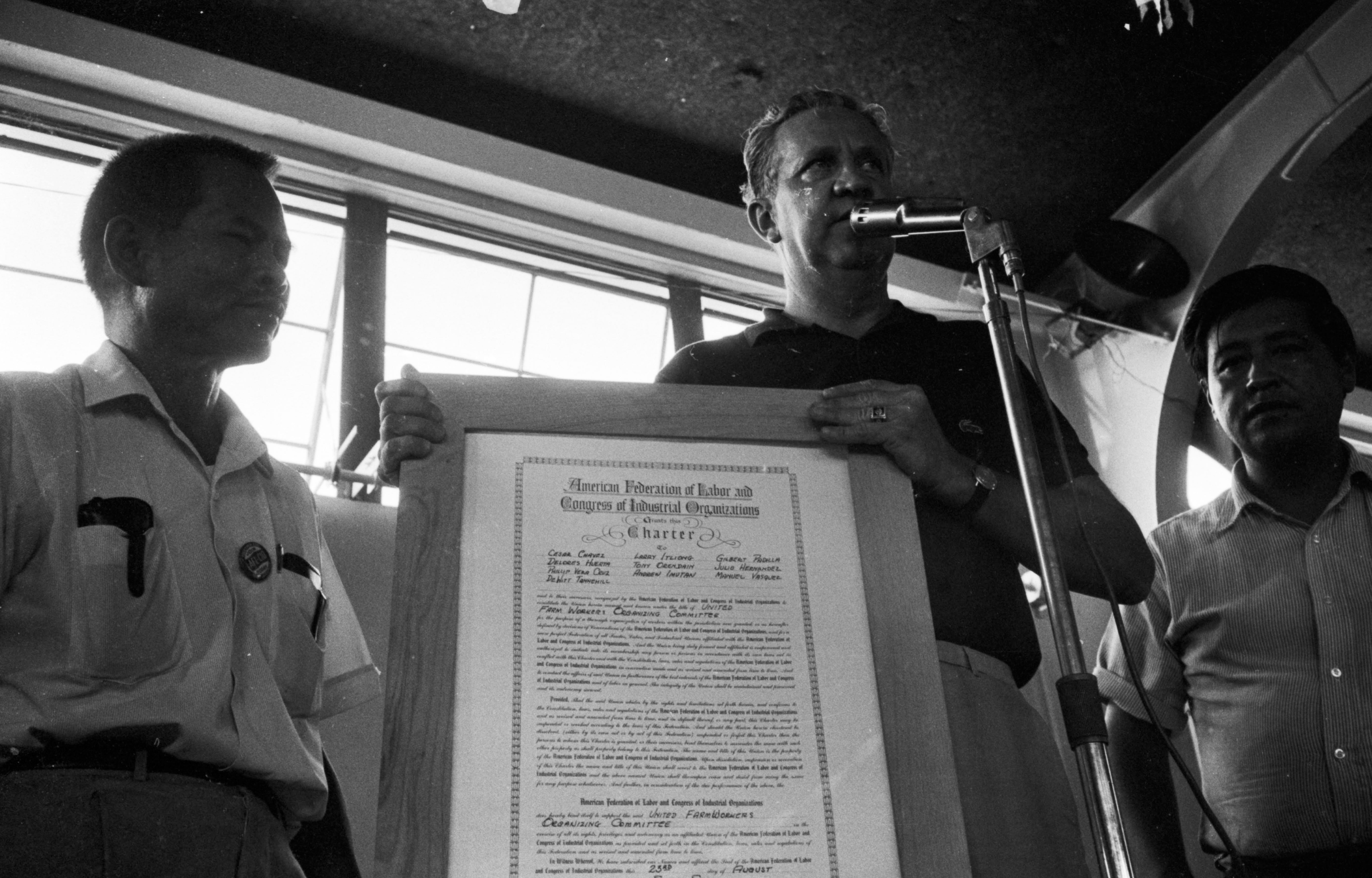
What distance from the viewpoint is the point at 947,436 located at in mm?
1735

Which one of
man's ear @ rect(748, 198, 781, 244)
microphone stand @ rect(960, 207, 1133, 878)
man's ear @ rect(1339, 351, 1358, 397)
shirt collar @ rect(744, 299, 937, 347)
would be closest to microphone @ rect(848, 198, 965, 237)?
microphone stand @ rect(960, 207, 1133, 878)

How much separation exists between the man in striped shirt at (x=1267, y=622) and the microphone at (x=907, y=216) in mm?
1168

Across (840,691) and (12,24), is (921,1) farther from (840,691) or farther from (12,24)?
(840,691)

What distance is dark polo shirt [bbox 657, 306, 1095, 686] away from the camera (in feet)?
5.14

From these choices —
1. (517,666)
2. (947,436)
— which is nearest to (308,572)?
(517,666)

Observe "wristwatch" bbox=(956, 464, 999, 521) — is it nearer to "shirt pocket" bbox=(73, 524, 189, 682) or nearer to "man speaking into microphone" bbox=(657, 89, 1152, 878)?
"man speaking into microphone" bbox=(657, 89, 1152, 878)

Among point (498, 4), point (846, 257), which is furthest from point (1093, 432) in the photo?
point (846, 257)

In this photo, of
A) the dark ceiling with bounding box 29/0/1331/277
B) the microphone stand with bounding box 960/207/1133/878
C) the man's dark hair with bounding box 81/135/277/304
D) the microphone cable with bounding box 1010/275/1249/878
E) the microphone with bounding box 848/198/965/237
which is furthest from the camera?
the dark ceiling with bounding box 29/0/1331/277

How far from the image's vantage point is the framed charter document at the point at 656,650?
1200mm

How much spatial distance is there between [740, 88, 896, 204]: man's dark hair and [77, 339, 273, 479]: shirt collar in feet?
3.01

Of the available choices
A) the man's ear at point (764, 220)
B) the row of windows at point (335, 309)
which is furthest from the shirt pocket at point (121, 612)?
the row of windows at point (335, 309)

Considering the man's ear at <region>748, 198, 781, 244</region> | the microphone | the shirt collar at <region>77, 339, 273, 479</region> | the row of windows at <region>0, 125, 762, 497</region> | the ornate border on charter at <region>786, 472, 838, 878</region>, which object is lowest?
the ornate border on charter at <region>786, 472, 838, 878</region>

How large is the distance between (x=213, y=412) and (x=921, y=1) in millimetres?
2597

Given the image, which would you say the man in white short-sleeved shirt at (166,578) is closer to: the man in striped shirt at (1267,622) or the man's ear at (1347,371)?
the man in striped shirt at (1267,622)
